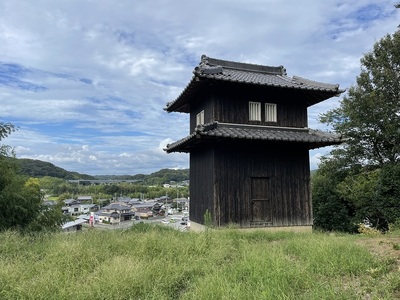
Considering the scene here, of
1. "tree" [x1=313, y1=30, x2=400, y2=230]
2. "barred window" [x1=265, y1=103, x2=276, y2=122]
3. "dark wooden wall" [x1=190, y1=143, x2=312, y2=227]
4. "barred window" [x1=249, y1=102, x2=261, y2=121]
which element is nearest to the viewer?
"dark wooden wall" [x1=190, y1=143, x2=312, y2=227]

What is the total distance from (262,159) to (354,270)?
662cm

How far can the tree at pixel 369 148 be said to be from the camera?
801 inches

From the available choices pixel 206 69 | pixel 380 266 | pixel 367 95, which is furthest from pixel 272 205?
pixel 367 95

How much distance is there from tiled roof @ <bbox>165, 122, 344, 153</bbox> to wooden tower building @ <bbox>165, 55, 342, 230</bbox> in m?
0.03

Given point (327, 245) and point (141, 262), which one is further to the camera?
point (327, 245)

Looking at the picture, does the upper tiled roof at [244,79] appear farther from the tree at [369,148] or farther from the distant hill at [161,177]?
the distant hill at [161,177]

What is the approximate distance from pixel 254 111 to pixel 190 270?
7.59m

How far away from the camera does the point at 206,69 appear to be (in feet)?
33.6

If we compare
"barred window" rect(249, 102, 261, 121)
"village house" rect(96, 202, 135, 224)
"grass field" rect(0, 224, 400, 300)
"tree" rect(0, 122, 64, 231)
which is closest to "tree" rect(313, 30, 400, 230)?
"barred window" rect(249, 102, 261, 121)

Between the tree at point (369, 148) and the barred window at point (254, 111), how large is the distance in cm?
1133

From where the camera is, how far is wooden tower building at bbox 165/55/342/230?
10.8m

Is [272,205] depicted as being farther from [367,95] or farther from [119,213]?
[119,213]

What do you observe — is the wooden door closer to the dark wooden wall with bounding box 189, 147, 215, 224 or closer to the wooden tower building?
the wooden tower building

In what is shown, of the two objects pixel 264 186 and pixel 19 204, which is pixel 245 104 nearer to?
pixel 264 186
